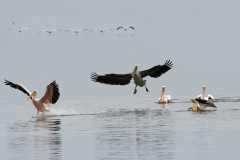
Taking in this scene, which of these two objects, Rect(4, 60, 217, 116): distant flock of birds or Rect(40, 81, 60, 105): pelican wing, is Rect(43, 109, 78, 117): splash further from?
Rect(40, 81, 60, 105): pelican wing

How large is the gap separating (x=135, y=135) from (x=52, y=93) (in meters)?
5.89

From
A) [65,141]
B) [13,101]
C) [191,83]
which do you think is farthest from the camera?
[191,83]

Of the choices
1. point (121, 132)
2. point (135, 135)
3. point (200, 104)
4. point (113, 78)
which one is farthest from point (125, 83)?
point (135, 135)

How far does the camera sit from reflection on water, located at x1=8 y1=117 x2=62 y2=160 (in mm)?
20505

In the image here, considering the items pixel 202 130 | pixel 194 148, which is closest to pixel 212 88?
pixel 202 130

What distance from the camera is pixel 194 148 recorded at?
21000 millimetres

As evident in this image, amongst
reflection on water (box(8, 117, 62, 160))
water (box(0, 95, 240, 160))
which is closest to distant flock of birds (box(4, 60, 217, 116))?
water (box(0, 95, 240, 160))

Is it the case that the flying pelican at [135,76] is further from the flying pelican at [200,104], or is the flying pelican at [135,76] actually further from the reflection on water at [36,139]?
the reflection on water at [36,139]

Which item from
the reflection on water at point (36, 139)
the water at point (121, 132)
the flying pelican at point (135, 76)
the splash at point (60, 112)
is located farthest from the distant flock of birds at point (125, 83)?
the reflection on water at point (36, 139)

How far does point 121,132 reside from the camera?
24047 mm

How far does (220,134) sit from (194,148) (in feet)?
8.12

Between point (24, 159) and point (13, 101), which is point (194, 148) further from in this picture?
point (13, 101)

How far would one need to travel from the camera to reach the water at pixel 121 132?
2055 centimetres

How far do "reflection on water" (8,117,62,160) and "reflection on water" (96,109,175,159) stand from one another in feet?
3.80
